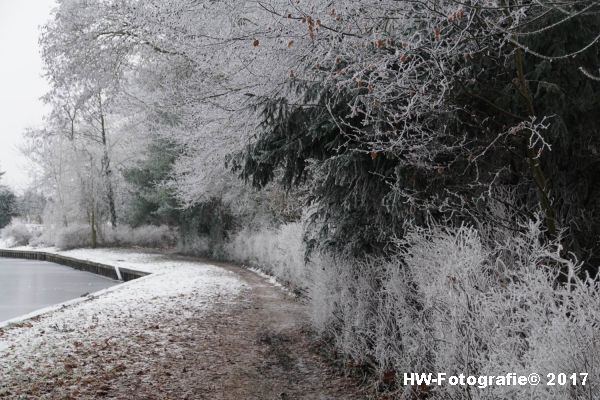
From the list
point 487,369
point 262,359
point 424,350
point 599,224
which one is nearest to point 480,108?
point 599,224

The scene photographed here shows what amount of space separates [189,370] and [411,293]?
295cm

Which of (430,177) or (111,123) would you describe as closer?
(430,177)

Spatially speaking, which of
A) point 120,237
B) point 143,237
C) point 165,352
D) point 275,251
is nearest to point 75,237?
point 120,237

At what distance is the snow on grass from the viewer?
6.73 meters

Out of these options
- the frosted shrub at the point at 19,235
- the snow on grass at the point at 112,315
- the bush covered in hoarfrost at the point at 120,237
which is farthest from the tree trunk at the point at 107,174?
the snow on grass at the point at 112,315

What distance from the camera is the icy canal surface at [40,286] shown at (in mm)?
14773

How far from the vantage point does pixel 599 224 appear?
4652 millimetres

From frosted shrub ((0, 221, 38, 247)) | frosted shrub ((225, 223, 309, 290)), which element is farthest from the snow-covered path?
frosted shrub ((0, 221, 38, 247))

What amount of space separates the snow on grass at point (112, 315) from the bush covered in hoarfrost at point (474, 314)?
3.62 metres

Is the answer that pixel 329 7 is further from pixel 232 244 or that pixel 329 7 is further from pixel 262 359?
pixel 232 244

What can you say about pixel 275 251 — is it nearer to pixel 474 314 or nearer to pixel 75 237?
pixel 474 314

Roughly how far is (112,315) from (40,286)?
37.7 feet

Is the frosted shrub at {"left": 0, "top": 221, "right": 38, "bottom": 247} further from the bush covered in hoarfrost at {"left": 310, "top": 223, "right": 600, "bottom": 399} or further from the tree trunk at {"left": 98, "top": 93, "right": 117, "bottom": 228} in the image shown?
the bush covered in hoarfrost at {"left": 310, "top": 223, "right": 600, "bottom": 399}

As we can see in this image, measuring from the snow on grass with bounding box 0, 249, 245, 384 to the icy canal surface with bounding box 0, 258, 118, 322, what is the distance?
8.56ft
